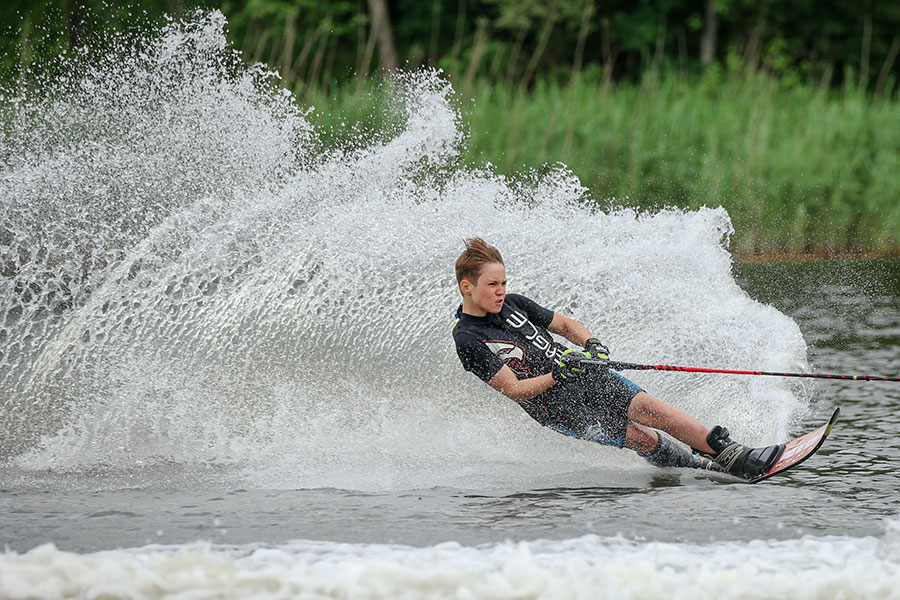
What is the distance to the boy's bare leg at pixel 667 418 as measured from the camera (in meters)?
4.99

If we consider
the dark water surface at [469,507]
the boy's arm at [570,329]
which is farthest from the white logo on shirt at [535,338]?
the dark water surface at [469,507]

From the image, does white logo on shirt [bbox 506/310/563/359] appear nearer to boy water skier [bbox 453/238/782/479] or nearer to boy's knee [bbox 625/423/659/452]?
boy water skier [bbox 453/238/782/479]

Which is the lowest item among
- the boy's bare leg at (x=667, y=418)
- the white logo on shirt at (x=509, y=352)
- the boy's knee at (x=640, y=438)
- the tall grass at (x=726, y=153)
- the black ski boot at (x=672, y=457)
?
the black ski boot at (x=672, y=457)

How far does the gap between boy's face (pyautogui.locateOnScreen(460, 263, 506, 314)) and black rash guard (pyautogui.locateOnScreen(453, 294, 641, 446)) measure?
124mm

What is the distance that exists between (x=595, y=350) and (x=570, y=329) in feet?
1.26

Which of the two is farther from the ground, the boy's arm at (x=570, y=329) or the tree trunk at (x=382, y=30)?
the tree trunk at (x=382, y=30)

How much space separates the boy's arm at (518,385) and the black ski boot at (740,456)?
794 millimetres

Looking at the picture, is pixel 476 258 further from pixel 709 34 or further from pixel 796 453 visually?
pixel 709 34

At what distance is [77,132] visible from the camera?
29.2ft

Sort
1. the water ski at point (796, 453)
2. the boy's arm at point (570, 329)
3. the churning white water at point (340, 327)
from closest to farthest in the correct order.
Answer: the water ski at point (796, 453)
the boy's arm at point (570, 329)
the churning white water at point (340, 327)

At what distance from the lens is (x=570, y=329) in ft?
17.5

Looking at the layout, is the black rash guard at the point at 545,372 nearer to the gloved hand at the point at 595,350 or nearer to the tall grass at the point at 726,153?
the gloved hand at the point at 595,350

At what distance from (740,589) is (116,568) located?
82.2 inches

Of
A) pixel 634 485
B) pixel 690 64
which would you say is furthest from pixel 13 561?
pixel 690 64
